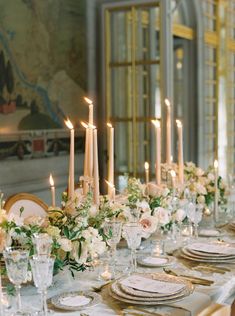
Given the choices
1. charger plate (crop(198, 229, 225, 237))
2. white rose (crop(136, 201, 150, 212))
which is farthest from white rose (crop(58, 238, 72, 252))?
charger plate (crop(198, 229, 225, 237))

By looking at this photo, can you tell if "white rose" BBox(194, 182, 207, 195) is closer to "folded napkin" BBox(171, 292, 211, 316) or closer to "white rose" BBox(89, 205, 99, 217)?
"white rose" BBox(89, 205, 99, 217)

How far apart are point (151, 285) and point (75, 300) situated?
27 centimetres

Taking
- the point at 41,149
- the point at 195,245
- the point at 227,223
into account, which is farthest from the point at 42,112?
the point at 195,245

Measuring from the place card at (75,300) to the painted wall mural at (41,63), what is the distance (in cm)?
271

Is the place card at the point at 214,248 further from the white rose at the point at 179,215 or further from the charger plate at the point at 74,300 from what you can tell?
the charger plate at the point at 74,300

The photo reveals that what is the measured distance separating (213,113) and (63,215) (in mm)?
5379

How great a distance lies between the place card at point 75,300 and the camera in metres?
1.71

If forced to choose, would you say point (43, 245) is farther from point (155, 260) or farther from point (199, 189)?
point (199, 189)

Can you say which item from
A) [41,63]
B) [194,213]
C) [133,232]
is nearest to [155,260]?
[133,232]

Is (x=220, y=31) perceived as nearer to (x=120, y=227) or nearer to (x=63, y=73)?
(x=63, y=73)

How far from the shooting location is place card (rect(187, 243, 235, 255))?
227 centimetres

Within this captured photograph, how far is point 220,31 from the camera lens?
7242mm

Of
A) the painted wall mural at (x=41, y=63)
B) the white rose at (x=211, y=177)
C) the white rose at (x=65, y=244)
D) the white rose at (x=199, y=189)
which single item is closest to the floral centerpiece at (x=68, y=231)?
the white rose at (x=65, y=244)

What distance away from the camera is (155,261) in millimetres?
2172
